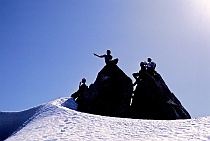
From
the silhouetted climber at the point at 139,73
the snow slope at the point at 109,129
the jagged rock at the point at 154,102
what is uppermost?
the silhouetted climber at the point at 139,73

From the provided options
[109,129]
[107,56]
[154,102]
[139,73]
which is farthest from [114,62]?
[109,129]

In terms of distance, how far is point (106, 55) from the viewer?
21.5 meters

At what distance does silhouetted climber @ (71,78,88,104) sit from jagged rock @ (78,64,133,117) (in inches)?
16.6

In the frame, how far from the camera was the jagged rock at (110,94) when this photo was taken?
19.8 metres

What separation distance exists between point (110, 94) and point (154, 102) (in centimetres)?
345

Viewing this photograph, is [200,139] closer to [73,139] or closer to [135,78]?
[73,139]

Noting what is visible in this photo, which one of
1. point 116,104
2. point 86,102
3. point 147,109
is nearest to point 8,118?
point 86,102

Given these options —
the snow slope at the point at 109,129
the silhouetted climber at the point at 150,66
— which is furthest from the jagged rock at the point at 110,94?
the snow slope at the point at 109,129

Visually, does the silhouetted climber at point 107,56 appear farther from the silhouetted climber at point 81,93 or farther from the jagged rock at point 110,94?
the silhouetted climber at point 81,93

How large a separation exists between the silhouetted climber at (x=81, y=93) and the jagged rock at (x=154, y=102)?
386cm

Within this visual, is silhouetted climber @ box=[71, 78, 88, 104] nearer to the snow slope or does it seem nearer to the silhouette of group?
the silhouette of group

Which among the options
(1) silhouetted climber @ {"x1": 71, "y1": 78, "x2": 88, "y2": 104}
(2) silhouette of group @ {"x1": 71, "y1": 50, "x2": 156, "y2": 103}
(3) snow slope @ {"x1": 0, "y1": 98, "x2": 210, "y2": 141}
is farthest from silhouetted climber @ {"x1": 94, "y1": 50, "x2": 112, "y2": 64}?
(3) snow slope @ {"x1": 0, "y1": 98, "x2": 210, "y2": 141}

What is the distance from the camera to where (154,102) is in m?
21.2

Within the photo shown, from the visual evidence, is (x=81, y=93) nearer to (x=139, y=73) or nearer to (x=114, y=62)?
(x=114, y=62)
